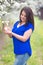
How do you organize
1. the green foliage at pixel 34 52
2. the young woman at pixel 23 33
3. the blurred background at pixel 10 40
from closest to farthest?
the young woman at pixel 23 33 → the green foliage at pixel 34 52 → the blurred background at pixel 10 40

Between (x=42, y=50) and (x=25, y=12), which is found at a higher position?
(x=25, y=12)

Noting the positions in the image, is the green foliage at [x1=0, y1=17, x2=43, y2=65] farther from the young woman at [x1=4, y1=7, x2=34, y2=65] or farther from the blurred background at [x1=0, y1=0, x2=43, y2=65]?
the young woman at [x1=4, y1=7, x2=34, y2=65]

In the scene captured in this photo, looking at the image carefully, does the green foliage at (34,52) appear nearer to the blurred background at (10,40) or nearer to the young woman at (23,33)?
the blurred background at (10,40)

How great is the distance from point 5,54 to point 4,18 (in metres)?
1.44

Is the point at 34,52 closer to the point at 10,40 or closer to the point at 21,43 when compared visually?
the point at 10,40

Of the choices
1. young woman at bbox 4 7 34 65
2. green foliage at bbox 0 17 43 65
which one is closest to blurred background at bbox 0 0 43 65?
green foliage at bbox 0 17 43 65

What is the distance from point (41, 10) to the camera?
46.8ft

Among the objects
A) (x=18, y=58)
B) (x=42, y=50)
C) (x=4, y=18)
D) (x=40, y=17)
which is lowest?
(x=40, y=17)

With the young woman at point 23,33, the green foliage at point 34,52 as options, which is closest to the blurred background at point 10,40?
the green foliage at point 34,52

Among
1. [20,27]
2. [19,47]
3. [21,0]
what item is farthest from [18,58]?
[21,0]

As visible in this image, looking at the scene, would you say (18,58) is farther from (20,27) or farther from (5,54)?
(5,54)

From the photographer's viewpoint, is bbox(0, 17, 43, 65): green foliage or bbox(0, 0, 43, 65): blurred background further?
bbox(0, 0, 43, 65): blurred background

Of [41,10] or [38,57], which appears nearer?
[38,57]

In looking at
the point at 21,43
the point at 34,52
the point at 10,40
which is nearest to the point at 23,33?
the point at 21,43
